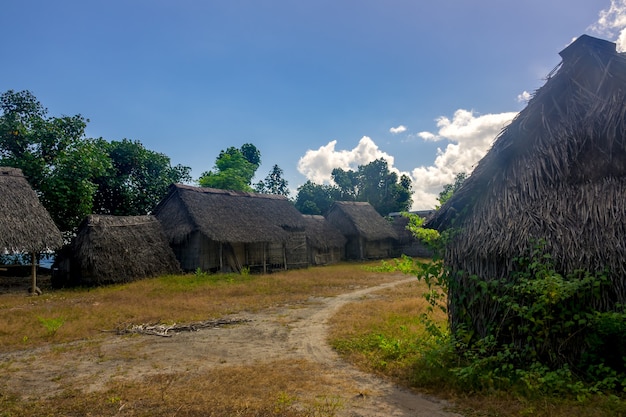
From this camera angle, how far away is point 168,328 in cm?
868

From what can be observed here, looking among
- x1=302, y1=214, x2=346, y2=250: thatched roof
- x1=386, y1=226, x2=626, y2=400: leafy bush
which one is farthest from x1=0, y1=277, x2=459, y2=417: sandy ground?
x1=302, y1=214, x2=346, y2=250: thatched roof

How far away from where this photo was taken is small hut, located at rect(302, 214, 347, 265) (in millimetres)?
28422

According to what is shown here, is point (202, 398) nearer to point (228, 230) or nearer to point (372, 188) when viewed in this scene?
point (228, 230)

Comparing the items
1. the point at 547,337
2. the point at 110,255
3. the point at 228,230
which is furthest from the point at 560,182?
the point at 228,230

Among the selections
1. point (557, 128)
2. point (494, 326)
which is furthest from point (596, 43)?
point (494, 326)

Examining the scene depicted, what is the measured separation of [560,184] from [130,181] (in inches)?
1014

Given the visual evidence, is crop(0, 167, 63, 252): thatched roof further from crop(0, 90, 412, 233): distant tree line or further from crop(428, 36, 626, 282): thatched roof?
crop(428, 36, 626, 282): thatched roof

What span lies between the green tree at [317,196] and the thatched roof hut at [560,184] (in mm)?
37398

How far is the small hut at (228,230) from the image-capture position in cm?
2042

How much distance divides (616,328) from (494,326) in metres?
1.47

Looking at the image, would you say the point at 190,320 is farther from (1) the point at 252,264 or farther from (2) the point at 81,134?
(2) the point at 81,134

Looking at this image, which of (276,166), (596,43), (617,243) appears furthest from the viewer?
(276,166)

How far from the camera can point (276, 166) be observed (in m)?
44.8

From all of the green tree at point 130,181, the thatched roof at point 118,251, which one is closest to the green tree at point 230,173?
the green tree at point 130,181
